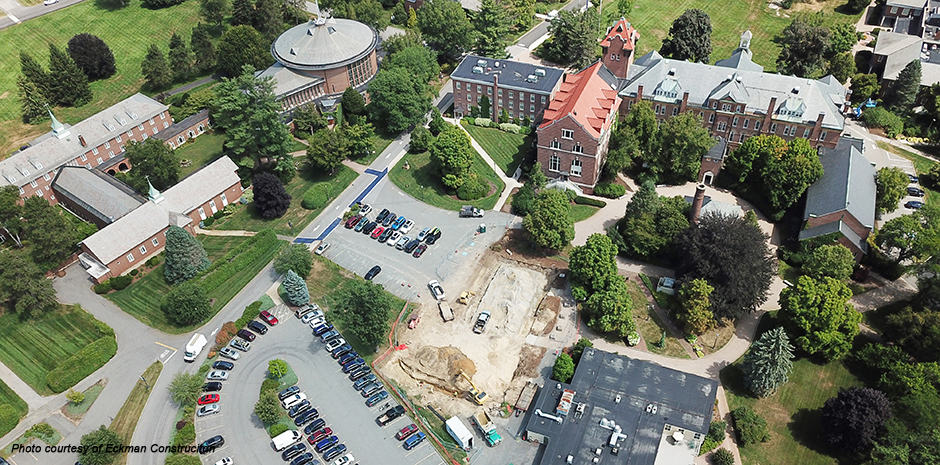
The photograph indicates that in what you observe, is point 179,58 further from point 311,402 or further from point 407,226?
point 311,402

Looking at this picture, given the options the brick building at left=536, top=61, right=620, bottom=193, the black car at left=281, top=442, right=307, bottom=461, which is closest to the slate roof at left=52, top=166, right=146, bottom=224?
the black car at left=281, top=442, right=307, bottom=461

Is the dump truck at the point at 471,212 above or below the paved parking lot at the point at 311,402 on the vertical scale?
above

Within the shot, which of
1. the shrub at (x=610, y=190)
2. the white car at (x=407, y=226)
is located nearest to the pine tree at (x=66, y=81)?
the white car at (x=407, y=226)

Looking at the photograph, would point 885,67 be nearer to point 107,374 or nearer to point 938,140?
point 938,140

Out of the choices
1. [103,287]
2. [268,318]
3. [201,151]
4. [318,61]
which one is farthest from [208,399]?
[318,61]

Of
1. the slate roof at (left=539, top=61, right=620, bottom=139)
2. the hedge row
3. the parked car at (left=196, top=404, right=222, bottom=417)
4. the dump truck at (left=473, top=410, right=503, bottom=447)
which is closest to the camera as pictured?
the dump truck at (left=473, top=410, right=503, bottom=447)

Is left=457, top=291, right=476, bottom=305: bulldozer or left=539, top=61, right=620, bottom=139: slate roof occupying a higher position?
left=539, top=61, right=620, bottom=139: slate roof

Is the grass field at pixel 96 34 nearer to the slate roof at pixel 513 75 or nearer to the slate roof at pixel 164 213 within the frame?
the slate roof at pixel 164 213

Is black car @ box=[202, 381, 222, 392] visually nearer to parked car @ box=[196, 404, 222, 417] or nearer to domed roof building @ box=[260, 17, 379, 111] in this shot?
parked car @ box=[196, 404, 222, 417]
